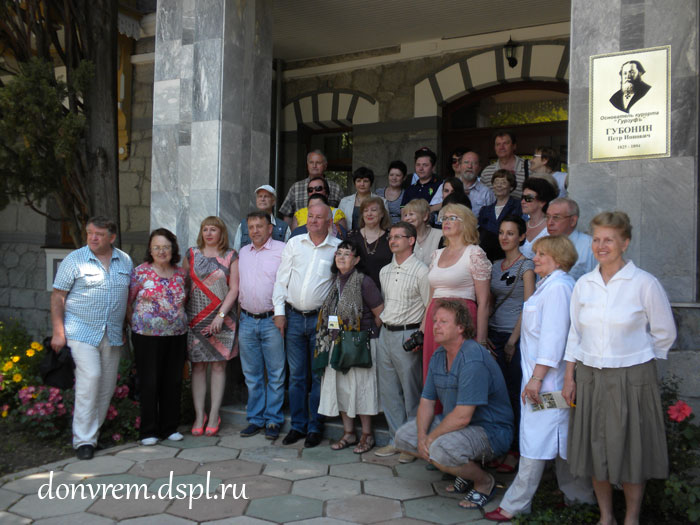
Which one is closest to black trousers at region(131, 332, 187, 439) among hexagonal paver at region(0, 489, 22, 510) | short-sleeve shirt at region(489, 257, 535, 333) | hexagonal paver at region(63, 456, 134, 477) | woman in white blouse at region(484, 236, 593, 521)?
hexagonal paver at region(63, 456, 134, 477)

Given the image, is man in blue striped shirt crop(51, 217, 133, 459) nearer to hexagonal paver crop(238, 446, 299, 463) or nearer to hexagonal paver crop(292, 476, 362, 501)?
hexagonal paver crop(238, 446, 299, 463)

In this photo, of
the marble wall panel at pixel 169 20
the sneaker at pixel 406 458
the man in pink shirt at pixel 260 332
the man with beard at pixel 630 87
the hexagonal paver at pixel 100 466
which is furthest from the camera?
the marble wall panel at pixel 169 20

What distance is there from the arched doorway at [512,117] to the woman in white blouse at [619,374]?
15.5ft

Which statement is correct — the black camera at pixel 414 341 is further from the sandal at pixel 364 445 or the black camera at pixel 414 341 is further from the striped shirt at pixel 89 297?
the striped shirt at pixel 89 297

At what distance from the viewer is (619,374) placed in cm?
305

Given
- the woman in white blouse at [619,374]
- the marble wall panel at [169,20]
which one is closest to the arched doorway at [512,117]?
the marble wall panel at [169,20]

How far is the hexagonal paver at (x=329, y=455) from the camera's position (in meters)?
4.34

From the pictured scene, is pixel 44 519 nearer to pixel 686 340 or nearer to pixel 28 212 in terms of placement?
pixel 686 340

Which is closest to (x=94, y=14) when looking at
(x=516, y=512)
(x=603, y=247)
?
(x=603, y=247)

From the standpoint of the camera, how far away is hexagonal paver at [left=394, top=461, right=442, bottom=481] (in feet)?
13.2

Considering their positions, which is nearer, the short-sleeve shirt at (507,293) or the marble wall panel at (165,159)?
the short-sleeve shirt at (507,293)

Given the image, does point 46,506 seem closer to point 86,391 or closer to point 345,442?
point 86,391

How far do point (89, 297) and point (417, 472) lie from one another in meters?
2.61

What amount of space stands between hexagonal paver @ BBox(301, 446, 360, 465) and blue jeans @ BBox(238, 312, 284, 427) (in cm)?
46
